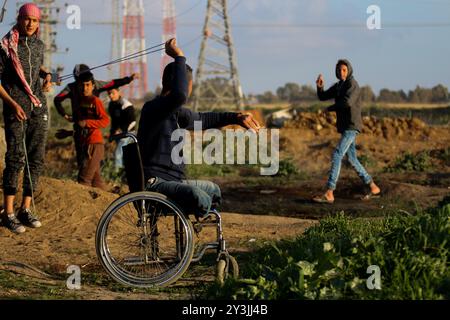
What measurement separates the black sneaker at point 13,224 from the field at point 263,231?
0.06m

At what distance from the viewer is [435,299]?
4664 millimetres

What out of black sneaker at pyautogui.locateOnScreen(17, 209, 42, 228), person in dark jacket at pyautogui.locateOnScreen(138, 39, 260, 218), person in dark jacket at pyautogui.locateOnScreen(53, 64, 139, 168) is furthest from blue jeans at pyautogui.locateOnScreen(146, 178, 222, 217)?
person in dark jacket at pyautogui.locateOnScreen(53, 64, 139, 168)

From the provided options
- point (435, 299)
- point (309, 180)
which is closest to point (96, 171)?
point (309, 180)

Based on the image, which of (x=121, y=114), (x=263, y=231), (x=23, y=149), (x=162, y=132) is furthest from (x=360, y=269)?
(x=121, y=114)

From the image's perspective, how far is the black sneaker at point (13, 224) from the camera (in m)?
8.37

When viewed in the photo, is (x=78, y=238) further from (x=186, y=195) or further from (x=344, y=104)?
(x=344, y=104)

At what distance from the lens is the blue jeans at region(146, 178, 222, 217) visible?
6.00 meters

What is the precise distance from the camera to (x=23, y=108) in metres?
8.30

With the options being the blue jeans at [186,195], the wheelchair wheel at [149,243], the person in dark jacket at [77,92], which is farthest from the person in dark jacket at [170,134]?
the person in dark jacket at [77,92]

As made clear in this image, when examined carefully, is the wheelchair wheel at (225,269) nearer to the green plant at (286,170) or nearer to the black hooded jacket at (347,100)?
the black hooded jacket at (347,100)

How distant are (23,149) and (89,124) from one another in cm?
285

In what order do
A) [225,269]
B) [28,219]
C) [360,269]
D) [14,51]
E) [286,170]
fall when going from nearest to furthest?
[360,269] < [225,269] < [14,51] < [28,219] < [286,170]
